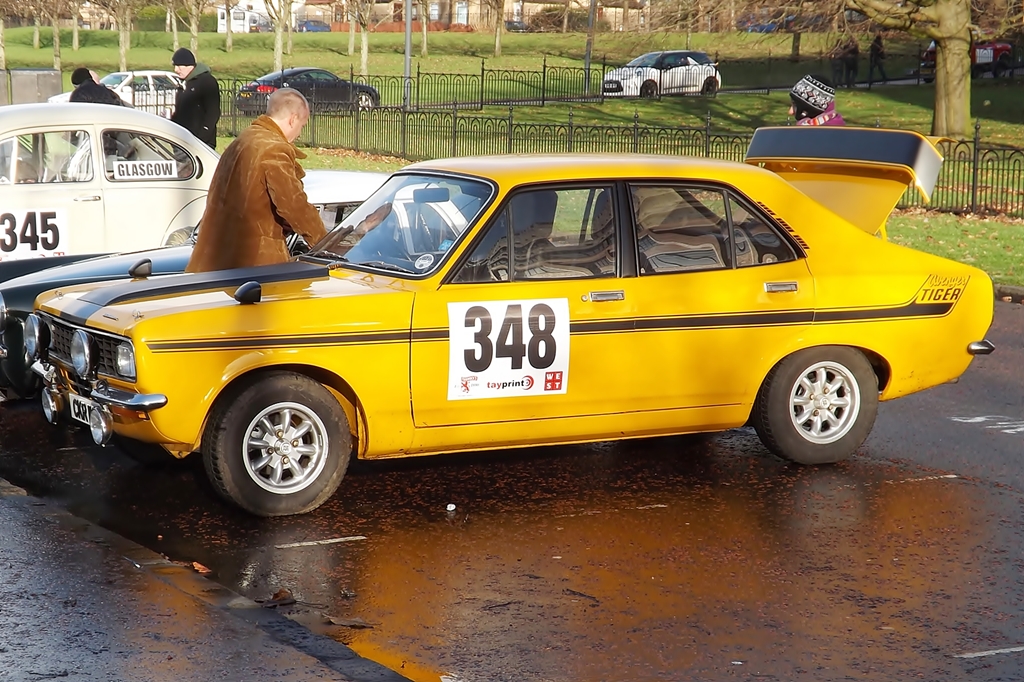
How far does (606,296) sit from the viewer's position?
6.98 m

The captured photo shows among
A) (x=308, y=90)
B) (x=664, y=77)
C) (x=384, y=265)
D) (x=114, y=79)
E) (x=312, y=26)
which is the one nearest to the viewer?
(x=384, y=265)

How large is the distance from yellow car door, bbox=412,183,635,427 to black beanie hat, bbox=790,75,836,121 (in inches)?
236

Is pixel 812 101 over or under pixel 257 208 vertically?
over

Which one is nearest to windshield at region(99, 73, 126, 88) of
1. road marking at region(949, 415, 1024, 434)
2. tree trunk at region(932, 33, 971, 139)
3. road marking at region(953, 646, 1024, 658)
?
tree trunk at region(932, 33, 971, 139)

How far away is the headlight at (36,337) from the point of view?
7.14 metres

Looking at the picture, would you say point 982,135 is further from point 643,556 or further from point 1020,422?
point 643,556

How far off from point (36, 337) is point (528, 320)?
2.49m

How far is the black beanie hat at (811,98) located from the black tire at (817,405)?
547 centimetres

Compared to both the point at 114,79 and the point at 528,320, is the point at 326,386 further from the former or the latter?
the point at 114,79

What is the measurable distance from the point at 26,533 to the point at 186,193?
6073 mm

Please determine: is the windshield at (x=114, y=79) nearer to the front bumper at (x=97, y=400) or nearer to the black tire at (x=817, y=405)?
the front bumper at (x=97, y=400)

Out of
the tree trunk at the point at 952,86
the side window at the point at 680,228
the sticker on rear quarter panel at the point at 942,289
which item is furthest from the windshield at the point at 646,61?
the side window at the point at 680,228

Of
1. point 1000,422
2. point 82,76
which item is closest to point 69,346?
point 1000,422

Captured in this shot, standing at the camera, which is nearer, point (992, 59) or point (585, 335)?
point (585, 335)
